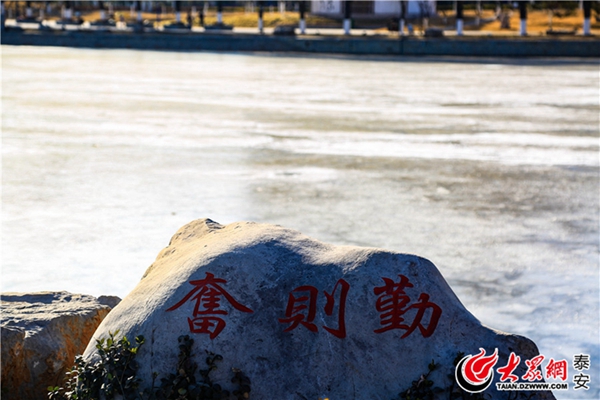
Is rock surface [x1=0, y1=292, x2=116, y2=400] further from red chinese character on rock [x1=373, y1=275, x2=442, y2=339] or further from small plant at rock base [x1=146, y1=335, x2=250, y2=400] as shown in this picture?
red chinese character on rock [x1=373, y1=275, x2=442, y2=339]

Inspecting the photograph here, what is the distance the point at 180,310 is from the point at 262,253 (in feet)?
1.34

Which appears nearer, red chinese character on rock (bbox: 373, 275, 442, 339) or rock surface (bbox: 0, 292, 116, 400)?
red chinese character on rock (bbox: 373, 275, 442, 339)

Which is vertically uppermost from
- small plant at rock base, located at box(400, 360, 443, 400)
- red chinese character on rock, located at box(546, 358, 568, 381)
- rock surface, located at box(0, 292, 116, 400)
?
small plant at rock base, located at box(400, 360, 443, 400)

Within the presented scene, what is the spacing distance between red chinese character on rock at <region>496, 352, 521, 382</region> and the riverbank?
104 feet

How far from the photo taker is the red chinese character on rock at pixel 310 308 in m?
3.24

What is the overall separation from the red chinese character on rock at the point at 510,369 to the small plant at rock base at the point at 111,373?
1409mm

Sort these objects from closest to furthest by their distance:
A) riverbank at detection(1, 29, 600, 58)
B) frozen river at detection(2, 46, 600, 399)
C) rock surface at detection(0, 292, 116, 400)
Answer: rock surface at detection(0, 292, 116, 400), frozen river at detection(2, 46, 600, 399), riverbank at detection(1, 29, 600, 58)

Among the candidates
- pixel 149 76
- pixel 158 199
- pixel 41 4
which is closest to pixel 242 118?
pixel 158 199

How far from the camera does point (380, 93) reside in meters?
20.8

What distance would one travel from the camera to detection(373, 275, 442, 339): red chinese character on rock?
3221 mm

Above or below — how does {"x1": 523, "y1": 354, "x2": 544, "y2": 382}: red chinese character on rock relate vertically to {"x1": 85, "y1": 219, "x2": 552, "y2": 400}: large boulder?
below

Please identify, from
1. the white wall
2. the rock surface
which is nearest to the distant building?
the white wall

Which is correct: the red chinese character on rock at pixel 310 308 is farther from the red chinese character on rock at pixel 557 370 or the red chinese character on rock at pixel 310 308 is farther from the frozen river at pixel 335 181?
the frozen river at pixel 335 181

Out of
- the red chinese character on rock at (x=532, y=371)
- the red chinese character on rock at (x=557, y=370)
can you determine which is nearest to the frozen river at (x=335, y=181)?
the red chinese character on rock at (x=557, y=370)
